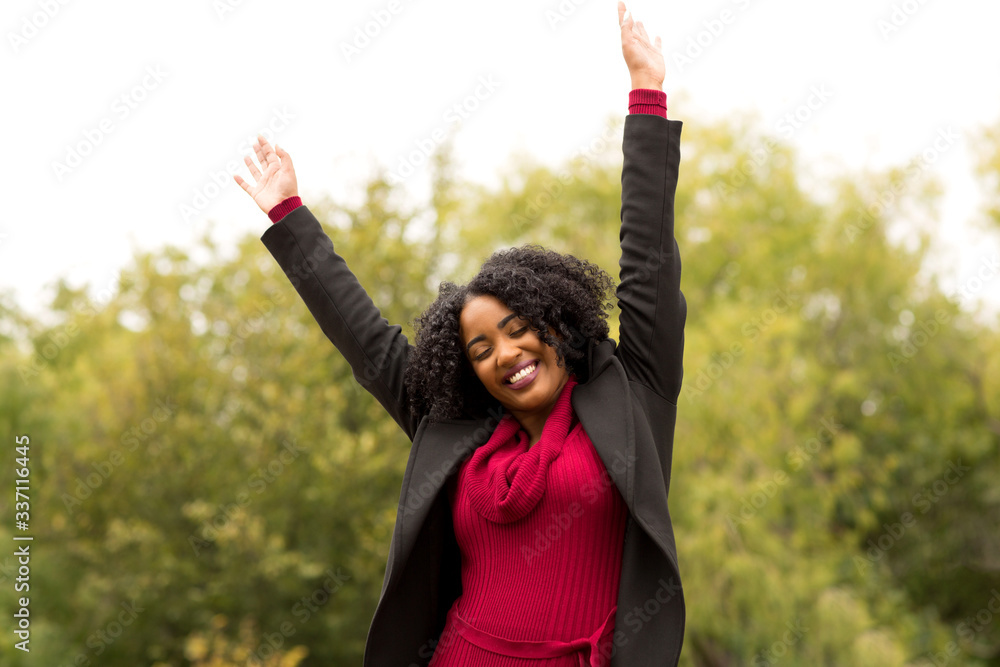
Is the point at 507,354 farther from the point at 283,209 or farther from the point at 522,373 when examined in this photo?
the point at 283,209

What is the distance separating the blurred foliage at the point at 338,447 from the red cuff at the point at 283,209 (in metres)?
4.59

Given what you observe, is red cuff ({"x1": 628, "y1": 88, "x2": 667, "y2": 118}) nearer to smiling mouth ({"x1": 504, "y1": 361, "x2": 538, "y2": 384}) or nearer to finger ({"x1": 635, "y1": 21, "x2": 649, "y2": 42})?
finger ({"x1": 635, "y1": 21, "x2": 649, "y2": 42})

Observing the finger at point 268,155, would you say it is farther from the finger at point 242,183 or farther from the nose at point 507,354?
the nose at point 507,354

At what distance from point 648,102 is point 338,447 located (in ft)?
18.3

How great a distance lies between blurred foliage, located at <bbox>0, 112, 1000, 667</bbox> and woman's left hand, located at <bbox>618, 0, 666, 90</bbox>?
193 inches

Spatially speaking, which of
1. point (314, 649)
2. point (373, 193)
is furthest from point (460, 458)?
point (314, 649)

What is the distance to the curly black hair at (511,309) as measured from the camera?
1928mm

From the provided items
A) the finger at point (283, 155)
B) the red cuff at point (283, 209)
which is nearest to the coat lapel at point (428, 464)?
the red cuff at point (283, 209)

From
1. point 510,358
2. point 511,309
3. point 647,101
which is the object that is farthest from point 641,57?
point 510,358

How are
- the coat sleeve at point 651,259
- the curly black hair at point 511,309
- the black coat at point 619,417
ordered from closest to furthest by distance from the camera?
the black coat at point 619,417
the coat sleeve at point 651,259
the curly black hair at point 511,309

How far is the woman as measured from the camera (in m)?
1.71

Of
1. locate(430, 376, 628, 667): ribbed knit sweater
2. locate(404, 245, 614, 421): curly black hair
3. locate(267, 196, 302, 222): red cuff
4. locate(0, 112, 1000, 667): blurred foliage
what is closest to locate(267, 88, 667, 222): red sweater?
locate(404, 245, 614, 421): curly black hair

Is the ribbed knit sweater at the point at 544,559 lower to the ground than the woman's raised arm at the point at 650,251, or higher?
lower

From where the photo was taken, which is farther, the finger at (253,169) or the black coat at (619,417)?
the finger at (253,169)
